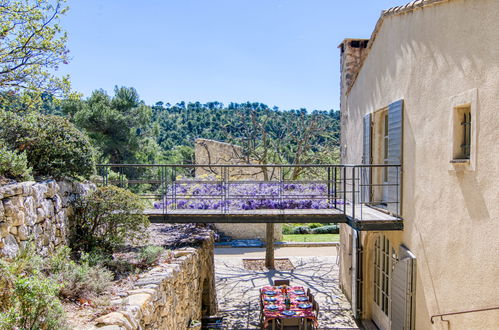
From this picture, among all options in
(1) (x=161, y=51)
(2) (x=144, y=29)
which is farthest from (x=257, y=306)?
(1) (x=161, y=51)

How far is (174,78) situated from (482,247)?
81.2ft

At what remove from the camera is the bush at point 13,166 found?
448 cm

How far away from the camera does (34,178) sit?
5.20m

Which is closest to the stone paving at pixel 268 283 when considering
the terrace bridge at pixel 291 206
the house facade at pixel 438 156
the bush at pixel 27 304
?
the house facade at pixel 438 156

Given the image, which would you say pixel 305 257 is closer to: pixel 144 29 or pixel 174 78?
pixel 144 29

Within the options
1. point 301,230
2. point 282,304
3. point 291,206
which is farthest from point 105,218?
point 301,230

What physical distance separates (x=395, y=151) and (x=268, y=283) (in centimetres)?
676

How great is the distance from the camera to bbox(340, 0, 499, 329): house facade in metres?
3.75

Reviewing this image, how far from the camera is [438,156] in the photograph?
4805 mm

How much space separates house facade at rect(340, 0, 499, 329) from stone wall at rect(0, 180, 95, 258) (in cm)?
500

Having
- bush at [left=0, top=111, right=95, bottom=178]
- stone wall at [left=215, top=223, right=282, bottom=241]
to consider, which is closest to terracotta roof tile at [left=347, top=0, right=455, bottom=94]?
bush at [left=0, top=111, right=95, bottom=178]

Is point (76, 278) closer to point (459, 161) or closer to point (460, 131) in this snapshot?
point (459, 161)

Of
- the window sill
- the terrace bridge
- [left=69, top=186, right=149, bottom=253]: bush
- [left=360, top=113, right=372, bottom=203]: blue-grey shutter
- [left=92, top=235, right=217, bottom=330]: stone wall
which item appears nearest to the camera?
[left=92, top=235, right=217, bottom=330]: stone wall

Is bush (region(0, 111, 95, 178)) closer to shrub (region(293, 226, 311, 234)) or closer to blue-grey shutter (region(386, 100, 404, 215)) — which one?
blue-grey shutter (region(386, 100, 404, 215))
